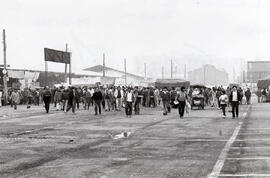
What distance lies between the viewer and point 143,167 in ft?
34.6

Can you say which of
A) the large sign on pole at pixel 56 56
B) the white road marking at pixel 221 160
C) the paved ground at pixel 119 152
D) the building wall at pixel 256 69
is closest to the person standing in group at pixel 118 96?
the paved ground at pixel 119 152

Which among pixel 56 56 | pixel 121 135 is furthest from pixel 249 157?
pixel 56 56

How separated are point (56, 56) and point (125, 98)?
36758 millimetres

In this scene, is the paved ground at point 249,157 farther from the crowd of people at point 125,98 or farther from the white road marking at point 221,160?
the crowd of people at point 125,98

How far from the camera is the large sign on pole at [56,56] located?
6469cm

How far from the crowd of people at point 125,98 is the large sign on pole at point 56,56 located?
458 inches

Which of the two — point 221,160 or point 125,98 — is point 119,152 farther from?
point 125,98

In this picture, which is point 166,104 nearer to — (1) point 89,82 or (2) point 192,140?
(2) point 192,140

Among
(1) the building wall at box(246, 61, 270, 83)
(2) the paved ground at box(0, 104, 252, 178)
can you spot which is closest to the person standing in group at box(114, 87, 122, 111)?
(2) the paved ground at box(0, 104, 252, 178)

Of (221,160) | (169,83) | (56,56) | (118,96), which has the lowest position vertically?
(221,160)

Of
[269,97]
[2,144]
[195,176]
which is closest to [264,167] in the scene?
[195,176]

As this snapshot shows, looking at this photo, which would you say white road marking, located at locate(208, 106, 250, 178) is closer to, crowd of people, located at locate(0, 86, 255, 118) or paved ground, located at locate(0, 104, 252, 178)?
paved ground, located at locate(0, 104, 252, 178)

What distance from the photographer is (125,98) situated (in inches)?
1226

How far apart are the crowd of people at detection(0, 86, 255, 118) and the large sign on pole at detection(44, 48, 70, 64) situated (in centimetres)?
1162
